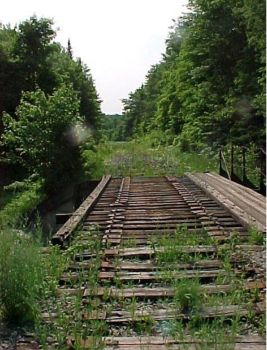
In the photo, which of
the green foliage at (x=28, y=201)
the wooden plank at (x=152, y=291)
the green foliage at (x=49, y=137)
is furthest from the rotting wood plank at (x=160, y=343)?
the green foliage at (x=49, y=137)

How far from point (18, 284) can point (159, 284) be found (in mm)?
1171

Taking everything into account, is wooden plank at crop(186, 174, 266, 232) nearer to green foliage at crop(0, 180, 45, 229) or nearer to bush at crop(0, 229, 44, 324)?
bush at crop(0, 229, 44, 324)

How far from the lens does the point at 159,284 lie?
12.8 ft

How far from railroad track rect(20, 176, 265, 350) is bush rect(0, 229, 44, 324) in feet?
0.55

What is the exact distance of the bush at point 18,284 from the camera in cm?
313

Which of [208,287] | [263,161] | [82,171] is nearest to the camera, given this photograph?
[208,287]

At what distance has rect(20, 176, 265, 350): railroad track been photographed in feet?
9.20

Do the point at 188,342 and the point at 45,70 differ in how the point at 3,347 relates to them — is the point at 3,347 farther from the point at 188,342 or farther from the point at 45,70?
the point at 45,70

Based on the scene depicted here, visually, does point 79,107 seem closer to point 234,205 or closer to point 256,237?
point 234,205

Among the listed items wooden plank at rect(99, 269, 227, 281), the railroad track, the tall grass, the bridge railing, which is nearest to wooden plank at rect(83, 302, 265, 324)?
the railroad track

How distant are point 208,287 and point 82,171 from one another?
11490 mm

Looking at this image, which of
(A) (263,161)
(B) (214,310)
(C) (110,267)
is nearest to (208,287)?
(B) (214,310)

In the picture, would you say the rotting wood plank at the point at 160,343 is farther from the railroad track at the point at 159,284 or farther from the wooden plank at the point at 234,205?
the wooden plank at the point at 234,205

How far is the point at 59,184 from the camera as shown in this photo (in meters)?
15.2
